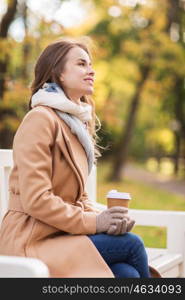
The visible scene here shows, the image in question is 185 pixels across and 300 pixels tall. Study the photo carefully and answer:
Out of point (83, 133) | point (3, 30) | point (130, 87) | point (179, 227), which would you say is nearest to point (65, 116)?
point (83, 133)

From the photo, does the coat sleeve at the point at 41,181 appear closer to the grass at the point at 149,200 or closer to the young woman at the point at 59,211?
the young woman at the point at 59,211

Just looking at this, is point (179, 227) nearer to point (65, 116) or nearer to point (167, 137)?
point (65, 116)

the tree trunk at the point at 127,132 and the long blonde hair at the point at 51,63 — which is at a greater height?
the long blonde hair at the point at 51,63

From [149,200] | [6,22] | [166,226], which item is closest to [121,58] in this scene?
[149,200]

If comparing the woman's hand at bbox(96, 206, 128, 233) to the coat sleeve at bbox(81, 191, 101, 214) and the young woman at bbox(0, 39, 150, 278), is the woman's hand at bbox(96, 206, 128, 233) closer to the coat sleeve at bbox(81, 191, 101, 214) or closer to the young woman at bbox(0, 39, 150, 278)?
the young woman at bbox(0, 39, 150, 278)

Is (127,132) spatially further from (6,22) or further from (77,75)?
(77,75)

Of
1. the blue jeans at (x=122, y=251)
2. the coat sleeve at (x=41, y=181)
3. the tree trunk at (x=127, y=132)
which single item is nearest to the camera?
the coat sleeve at (x=41, y=181)

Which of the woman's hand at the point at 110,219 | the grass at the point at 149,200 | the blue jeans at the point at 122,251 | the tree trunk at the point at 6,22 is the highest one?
the tree trunk at the point at 6,22

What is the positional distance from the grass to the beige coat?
571cm

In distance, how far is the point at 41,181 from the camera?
2.41 m

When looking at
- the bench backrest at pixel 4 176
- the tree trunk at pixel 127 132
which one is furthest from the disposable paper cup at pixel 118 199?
the tree trunk at pixel 127 132

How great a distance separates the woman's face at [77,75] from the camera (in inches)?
108

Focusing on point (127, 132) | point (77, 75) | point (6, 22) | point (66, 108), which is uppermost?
point (6, 22)

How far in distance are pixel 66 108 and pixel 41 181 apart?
0.41 metres
